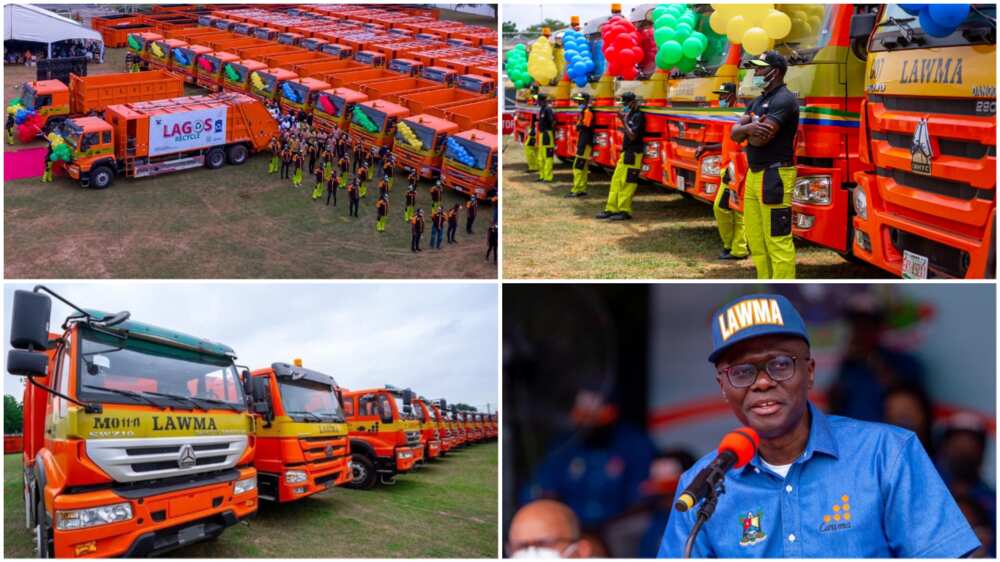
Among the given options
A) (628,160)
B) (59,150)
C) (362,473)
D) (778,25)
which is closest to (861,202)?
(778,25)

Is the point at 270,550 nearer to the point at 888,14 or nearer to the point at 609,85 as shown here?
the point at 888,14

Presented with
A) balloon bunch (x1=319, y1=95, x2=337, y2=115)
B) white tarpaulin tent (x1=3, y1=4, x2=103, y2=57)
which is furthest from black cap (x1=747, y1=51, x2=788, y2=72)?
white tarpaulin tent (x1=3, y1=4, x2=103, y2=57)

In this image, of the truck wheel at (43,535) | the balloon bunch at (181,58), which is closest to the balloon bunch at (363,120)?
the balloon bunch at (181,58)

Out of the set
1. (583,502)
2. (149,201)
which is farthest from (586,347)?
(149,201)

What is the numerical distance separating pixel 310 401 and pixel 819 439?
5839mm

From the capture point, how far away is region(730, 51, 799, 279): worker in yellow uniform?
20.2 ft

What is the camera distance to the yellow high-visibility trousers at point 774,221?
6230mm

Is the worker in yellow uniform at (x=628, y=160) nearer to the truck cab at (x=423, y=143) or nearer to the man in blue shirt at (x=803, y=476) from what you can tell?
the truck cab at (x=423, y=143)

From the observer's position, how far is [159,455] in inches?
202

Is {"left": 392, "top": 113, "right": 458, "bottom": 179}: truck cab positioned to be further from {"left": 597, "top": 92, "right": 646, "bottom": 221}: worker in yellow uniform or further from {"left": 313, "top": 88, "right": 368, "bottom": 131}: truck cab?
{"left": 597, "top": 92, "right": 646, "bottom": 221}: worker in yellow uniform

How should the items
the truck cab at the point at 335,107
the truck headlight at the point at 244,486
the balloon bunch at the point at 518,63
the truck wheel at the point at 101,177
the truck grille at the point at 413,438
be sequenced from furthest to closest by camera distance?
the balloon bunch at the point at 518,63 → the truck cab at the point at 335,107 → the truck wheel at the point at 101,177 → the truck grille at the point at 413,438 → the truck headlight at the point at 244,486

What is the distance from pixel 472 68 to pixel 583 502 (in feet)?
55.8

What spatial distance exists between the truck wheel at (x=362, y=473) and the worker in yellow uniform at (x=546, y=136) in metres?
8.86

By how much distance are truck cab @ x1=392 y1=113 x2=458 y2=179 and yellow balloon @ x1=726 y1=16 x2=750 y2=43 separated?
7.62 meters
